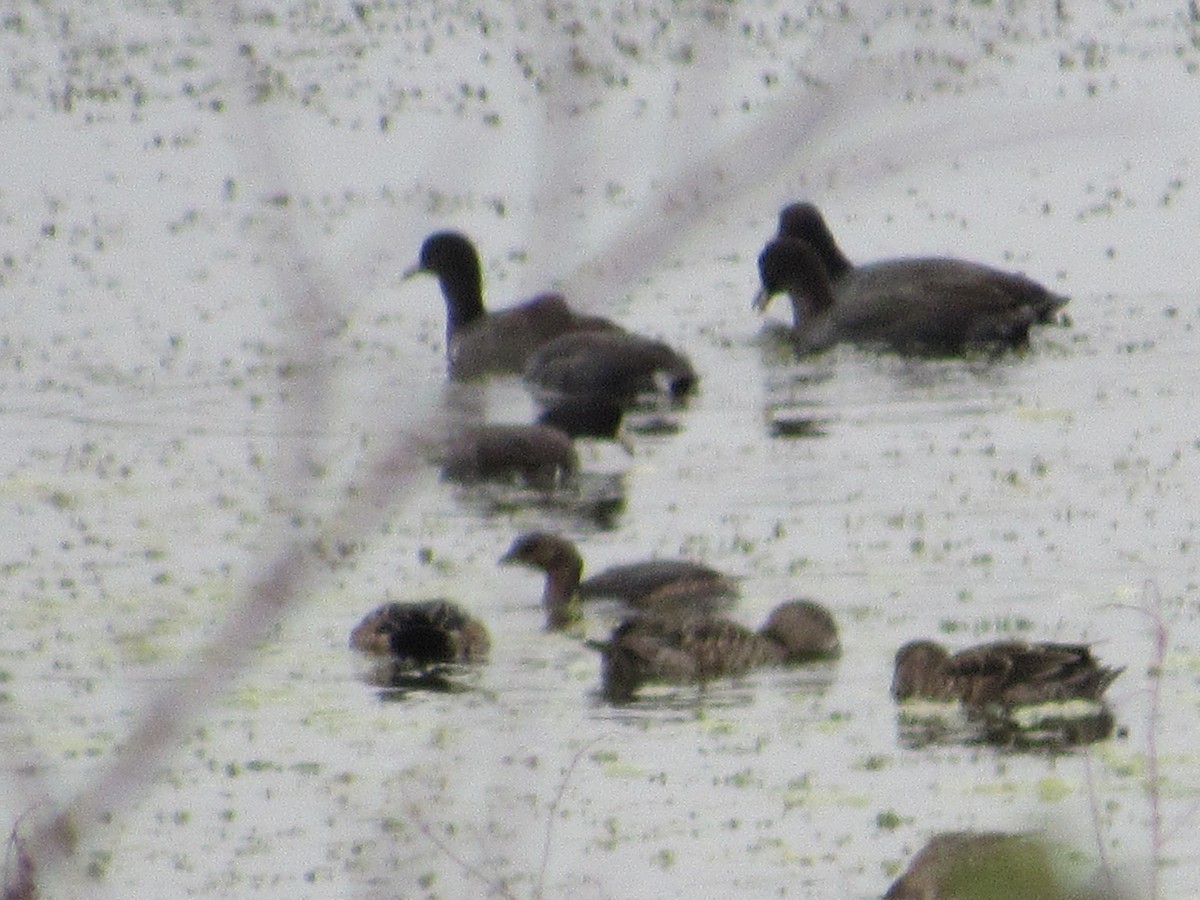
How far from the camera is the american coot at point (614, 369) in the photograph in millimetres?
15359

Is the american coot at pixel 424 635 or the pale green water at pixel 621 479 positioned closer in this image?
the pale green water at pixel 621 479

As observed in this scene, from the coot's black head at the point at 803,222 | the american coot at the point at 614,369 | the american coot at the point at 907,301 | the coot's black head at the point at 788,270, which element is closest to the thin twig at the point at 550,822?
the american coot at the point at 614,369

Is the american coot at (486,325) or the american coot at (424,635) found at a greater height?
the american coot at (486,325)

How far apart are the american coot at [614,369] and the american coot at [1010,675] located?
591 centimetres

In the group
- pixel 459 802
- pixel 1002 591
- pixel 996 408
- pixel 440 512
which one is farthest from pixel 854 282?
pixel 459 802

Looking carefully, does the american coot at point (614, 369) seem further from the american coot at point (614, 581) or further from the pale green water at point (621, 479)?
the american coot at point (614, 581)

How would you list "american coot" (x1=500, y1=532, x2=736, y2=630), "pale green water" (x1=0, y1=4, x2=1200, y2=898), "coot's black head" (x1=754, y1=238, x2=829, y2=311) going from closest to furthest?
"pale green water" (x1=0, y1=4, x2=1200, y2=898) < "american coot" (x1=500, y1=532, x2=736, y2=630) < "coot's black head" (x1=754, y1=238, x2=829, y2=311)

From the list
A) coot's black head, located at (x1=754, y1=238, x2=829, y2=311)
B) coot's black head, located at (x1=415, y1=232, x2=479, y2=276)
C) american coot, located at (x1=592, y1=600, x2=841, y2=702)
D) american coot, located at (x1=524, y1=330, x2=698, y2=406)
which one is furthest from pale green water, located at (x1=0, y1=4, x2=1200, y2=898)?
coot's black head, located at (x1=415, y1=232, x2=479, y2=276)

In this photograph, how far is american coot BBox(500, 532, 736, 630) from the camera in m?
10.6

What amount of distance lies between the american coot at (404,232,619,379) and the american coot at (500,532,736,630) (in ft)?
17.3

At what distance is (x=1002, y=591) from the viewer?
10.6 metres

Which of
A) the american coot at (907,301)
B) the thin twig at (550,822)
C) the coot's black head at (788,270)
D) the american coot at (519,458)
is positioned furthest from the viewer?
the coot's black head at (788,270)

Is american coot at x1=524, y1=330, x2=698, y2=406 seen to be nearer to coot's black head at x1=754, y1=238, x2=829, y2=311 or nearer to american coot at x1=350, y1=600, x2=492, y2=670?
coot's black head at x1=754, y1=238, x2=829, y2=311

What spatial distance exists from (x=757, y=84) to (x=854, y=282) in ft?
21.6
